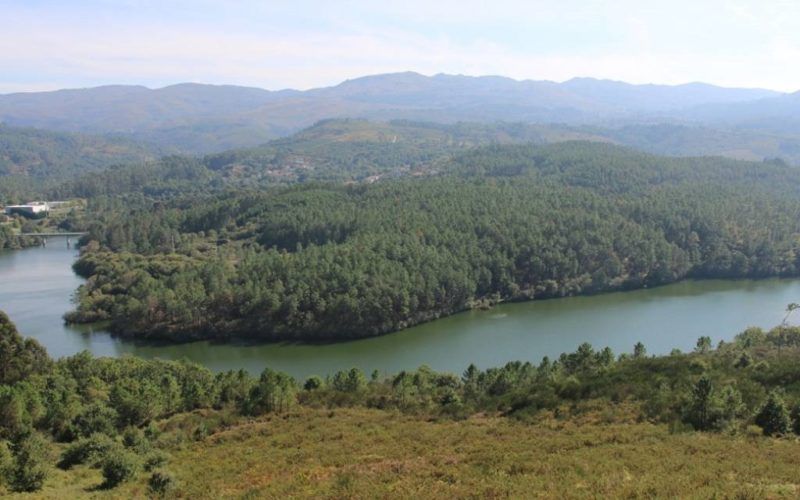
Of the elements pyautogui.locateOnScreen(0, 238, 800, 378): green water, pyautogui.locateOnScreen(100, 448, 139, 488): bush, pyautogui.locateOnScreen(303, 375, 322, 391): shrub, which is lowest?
pyautogui.locateOnScreen(0, 238, 800, 378): green water

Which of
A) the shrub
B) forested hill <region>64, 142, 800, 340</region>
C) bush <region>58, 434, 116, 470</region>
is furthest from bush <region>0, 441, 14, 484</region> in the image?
forested hill <region>64, 142, 800, 340</region>

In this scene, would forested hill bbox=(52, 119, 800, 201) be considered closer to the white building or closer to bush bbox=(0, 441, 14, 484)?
the white building

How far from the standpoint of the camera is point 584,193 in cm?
6400

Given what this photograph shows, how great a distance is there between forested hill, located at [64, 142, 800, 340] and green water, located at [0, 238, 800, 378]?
4.63 feet

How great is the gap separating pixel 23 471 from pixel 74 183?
4081 inches

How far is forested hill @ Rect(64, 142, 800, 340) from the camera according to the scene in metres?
36.6

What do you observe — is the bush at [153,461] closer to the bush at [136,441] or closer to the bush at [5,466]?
the bush at [136,441]

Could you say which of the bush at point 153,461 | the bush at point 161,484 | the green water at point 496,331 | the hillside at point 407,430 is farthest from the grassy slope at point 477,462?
the green water at point 496,331

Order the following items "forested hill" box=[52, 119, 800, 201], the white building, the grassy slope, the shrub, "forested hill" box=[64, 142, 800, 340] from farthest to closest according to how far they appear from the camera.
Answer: "forested hill" box=[52, 119, 800, 201], the white building, "forested hill" box=[64, 142, 800, 340], the shrub, the grassy slope

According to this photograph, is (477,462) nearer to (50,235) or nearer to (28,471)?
(28,471)

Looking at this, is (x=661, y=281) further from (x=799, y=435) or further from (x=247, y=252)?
(x=799, y=435)

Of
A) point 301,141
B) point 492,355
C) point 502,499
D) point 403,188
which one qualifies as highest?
point 301,141

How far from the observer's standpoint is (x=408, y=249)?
43.4 metres

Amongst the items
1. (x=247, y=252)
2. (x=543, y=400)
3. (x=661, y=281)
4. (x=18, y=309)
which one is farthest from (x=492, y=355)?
(x=18, y=309)
